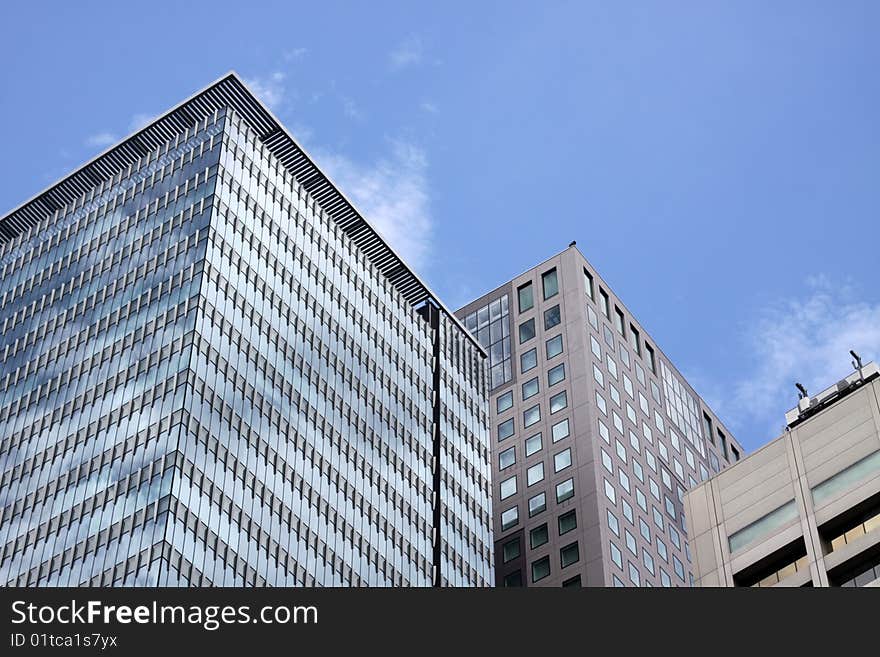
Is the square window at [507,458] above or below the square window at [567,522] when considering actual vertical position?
above

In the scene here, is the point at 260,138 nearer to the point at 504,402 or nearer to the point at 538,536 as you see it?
the point at 504,402

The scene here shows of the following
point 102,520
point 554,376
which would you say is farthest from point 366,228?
point 102,520

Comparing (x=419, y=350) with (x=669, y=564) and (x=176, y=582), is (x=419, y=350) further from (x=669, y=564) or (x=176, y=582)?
(x=176, y=582)

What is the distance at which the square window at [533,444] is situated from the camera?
472 ft

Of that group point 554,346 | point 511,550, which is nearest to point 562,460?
point 511,550

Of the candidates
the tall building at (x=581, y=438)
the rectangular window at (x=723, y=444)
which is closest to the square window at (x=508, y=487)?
the tall building at (x=581, y=438)

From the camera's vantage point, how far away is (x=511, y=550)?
13725 centimetres

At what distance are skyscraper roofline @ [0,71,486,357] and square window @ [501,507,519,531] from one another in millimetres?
26495

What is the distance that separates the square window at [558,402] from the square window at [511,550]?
14497 millimetres

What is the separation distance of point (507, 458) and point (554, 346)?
13380 millimetres

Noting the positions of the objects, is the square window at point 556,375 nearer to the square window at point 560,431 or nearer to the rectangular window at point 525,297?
the square window at point 560,431

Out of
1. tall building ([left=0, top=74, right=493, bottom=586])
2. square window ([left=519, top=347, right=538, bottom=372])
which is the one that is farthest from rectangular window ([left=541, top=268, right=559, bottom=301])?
tall building ([left=0, top=74, right=493, bottom=586])

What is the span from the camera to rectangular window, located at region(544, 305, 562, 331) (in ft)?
505

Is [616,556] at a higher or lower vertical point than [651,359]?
lower
